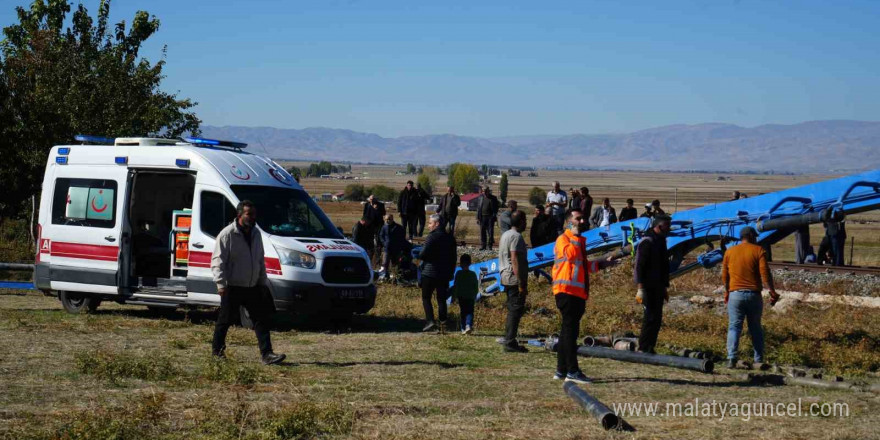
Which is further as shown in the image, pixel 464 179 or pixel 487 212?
pixel 464 179

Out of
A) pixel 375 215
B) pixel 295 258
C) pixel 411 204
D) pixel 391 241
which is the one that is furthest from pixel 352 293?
pixel 411 204

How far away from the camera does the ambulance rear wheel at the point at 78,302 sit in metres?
16.5

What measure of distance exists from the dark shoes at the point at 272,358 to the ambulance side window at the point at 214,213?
3.86m

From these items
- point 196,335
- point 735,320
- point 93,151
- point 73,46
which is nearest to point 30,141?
point 73,46

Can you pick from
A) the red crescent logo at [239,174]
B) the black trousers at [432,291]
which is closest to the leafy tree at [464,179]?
the red crescent logo at [239,174]

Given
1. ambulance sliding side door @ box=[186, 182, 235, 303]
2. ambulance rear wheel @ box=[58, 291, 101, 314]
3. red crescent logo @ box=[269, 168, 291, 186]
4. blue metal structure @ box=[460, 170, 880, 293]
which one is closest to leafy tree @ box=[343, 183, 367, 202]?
ambulance rear wheel @ box=[58, 291, 101, 314]

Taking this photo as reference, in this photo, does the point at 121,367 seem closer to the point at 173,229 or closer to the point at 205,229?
the point at 205,229

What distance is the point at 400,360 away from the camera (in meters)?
12.1

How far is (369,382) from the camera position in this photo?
1047cm

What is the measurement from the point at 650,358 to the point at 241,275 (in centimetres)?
475

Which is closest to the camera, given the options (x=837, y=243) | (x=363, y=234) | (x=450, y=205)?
(x=363, y=234)

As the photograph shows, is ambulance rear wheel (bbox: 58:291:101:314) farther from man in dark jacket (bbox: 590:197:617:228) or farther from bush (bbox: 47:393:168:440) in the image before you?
man in dark jacket (bbox: 590:197:617:228)

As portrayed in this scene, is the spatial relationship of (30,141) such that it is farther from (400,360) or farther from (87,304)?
(400,360)

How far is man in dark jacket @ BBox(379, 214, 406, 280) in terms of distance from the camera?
75.0 feet
